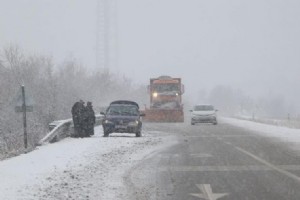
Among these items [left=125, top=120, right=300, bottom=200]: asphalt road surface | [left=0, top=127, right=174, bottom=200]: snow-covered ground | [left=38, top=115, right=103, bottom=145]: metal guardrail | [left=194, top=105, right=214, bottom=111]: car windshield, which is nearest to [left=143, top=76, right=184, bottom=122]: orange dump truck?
[left=194, top=105, right=214, bottom=111]: car windshield

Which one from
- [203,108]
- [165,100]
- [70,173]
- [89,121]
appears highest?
[165,100]

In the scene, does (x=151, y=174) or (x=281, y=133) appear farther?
(x=281, y=133)

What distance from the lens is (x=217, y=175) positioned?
45.6 ft

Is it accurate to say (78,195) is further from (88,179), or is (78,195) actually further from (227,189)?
(227,189)

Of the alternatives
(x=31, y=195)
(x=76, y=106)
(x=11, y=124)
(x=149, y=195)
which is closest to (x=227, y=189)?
(x=149, y=195)

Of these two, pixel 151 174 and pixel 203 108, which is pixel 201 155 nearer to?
pixel 151 174

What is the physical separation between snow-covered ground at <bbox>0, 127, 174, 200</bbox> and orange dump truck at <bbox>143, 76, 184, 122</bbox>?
31270 millimetres

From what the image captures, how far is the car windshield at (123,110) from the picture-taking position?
96.7 ft

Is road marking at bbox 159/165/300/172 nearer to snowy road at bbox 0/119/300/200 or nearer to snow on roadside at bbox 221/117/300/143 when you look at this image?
snowy road at bbox 0/119/300/200

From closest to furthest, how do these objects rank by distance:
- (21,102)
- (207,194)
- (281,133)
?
1. (207,194)
2. (21,102)
3. (281,133)

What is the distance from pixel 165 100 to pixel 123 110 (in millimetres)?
23517

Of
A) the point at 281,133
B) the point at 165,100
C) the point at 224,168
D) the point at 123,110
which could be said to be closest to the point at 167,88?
the point at 165,100

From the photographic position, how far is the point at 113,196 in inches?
422

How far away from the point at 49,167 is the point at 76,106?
13479mm
